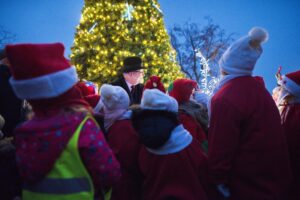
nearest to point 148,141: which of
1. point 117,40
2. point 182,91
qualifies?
point 182,91

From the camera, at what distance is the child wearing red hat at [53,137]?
155 cm

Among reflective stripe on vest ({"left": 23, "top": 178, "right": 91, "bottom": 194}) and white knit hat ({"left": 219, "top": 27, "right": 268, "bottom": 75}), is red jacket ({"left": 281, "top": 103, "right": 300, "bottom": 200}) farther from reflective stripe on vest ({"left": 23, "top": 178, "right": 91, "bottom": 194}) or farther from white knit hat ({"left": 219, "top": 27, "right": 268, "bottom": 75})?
reflective stripe on vest ({"left": 23, "top": 178, "right": 91, "bottom": 194})

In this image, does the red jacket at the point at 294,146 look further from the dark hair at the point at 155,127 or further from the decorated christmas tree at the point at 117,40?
the decorated christmas tree at the point at 117,40

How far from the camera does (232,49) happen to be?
2.12m

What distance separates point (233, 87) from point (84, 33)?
692 centimetres

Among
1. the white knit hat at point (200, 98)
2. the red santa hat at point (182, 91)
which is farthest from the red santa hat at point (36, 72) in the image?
the white knit hat at point (200, 98)

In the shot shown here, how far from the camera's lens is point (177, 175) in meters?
2.06

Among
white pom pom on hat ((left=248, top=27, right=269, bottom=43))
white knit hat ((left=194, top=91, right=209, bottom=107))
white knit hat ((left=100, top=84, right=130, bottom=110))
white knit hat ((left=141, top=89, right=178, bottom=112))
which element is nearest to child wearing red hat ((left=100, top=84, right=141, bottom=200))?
white knit hat ((left=100, top=84, right=130, bottom=110))

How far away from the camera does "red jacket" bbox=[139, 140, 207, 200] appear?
2031mm

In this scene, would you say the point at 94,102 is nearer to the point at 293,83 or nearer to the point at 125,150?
the point at 125,150

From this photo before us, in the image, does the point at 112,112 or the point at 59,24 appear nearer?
the point at 112,112

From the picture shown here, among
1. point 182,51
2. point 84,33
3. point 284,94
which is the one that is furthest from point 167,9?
point 284,94

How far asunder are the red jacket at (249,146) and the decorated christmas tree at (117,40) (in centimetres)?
609

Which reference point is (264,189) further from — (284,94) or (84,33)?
(84,33)
